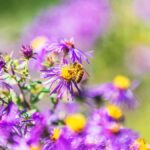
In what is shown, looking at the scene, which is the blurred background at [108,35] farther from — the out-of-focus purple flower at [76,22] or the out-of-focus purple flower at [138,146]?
the out-of-focus purple flower at [138,146]

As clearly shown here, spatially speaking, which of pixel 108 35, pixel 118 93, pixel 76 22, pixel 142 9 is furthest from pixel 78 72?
pixel 142 9

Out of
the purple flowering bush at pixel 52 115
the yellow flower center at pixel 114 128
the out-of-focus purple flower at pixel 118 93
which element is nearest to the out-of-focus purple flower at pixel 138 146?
the purple flowering bush at pixel 52 115

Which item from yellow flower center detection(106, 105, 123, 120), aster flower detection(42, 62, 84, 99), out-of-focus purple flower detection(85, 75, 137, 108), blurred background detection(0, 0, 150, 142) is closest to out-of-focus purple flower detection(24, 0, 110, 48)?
blurred background detection(0, 0, 150, 142)

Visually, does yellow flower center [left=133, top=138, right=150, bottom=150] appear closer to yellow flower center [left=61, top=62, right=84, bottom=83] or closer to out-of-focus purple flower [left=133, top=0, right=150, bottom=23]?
yellow flower center [left=61, top=62, right=84, bottom=83]

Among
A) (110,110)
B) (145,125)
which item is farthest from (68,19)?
(110,110)

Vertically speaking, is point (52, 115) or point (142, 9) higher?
point (142, 9)

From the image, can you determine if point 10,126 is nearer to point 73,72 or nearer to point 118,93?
point 73,72
